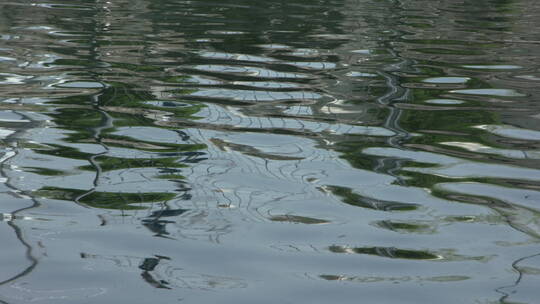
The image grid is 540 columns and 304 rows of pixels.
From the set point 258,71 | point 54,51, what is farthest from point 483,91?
point 54,51

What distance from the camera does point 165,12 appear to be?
1088 centimetres

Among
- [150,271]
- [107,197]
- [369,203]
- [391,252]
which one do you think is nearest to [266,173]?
[369,203]

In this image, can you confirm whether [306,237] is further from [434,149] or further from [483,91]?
[483,91]

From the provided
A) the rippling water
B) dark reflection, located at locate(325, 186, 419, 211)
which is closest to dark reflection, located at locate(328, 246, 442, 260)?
the rippling water

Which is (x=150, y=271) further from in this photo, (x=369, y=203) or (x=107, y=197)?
(x=369, y=203)

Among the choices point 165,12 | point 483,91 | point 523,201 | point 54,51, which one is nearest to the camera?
point 523,201

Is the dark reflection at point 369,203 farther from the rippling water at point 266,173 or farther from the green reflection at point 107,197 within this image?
the green reflection at point 107,197

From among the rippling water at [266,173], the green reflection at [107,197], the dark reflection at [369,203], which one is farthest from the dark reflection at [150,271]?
the dark reflection at [369,203]

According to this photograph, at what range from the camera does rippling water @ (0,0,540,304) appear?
9.04ft

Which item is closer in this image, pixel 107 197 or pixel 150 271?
pixel 150 271

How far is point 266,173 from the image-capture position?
393cm

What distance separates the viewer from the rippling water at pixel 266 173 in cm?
275

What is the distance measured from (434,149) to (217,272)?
1.91 m

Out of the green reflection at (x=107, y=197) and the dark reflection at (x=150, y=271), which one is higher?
the dark reflection at (x=150, y=271)
